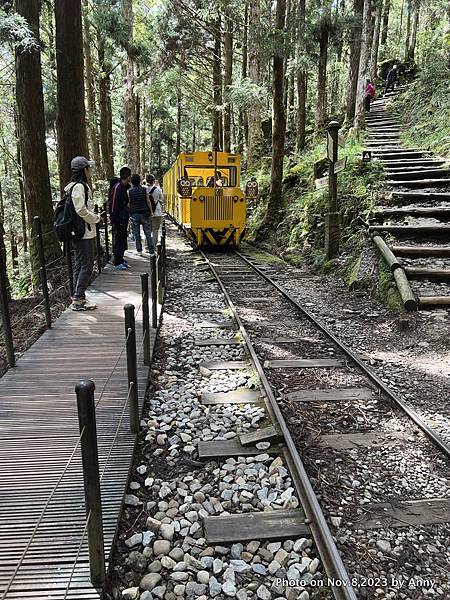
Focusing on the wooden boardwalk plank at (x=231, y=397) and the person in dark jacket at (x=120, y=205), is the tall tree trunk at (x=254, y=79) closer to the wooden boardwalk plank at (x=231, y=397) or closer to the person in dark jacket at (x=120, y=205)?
the person in dark jacket at (x=120, y=205)

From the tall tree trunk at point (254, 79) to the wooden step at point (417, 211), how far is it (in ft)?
23.4

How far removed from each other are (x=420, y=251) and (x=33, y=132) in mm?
7693

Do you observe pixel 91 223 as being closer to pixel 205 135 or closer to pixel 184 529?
pixel 184 529

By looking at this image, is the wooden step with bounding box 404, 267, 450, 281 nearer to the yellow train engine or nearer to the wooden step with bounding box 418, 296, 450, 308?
the wooden step with bounding box 418, 296, 450, 308

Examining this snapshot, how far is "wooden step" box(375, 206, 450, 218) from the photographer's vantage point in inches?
399

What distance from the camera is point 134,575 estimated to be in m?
2.78

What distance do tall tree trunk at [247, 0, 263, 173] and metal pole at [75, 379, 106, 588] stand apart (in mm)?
14483

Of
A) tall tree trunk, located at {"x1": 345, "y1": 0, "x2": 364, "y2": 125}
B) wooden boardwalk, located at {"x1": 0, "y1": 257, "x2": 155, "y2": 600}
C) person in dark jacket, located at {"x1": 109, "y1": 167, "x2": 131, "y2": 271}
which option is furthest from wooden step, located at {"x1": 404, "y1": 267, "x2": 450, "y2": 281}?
tall tree trunk, located at {"x1": 345, "y1": 0, "x2": 364, "y2": 125}

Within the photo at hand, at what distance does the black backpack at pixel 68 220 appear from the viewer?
662 cm

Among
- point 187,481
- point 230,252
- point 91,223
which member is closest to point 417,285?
point 91,223

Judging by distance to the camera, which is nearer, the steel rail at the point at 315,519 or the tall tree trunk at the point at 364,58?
the steel rail at the point at 315,519

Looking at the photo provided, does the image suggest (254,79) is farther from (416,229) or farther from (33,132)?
(416,229)

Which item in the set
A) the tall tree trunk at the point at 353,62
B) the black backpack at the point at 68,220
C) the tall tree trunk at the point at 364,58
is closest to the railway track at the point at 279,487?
the black backpack at the point at 68,220

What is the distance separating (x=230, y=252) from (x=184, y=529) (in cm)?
1237
